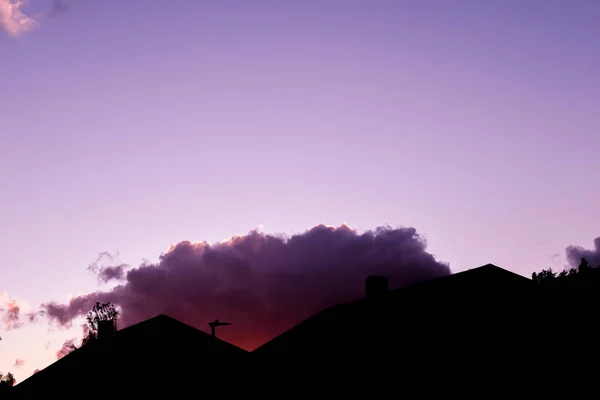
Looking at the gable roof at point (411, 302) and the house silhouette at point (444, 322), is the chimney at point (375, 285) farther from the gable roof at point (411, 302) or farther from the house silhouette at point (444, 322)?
the house silhouette at point (444, 322)

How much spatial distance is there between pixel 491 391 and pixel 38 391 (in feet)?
73.7

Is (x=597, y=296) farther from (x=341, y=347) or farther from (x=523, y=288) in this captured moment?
(x=341, y=347)

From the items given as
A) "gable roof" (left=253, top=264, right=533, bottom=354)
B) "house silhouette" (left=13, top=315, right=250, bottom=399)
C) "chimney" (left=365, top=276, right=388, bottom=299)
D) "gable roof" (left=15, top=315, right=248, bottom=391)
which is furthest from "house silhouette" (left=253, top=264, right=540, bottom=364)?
"gable roof" (left=15, top=315, right=248, bottom=391)

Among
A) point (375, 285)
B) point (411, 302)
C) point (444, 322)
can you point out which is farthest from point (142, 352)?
point (444, 322)

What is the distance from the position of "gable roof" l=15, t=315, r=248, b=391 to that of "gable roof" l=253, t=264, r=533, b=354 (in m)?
3.54

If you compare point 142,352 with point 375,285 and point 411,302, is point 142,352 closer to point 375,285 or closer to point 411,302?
point 375,285

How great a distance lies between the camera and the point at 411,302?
27.3 m

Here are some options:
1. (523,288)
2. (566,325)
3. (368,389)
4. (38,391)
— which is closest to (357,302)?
(368,389)

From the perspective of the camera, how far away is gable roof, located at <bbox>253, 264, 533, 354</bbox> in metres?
24.8

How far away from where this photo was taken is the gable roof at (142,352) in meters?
32.3

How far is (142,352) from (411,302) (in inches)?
526

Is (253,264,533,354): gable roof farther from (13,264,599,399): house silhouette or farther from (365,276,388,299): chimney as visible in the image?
(365,276,388,299): chimney

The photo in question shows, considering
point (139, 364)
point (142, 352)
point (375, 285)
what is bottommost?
point (139, 364)

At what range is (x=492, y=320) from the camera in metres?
23.3
